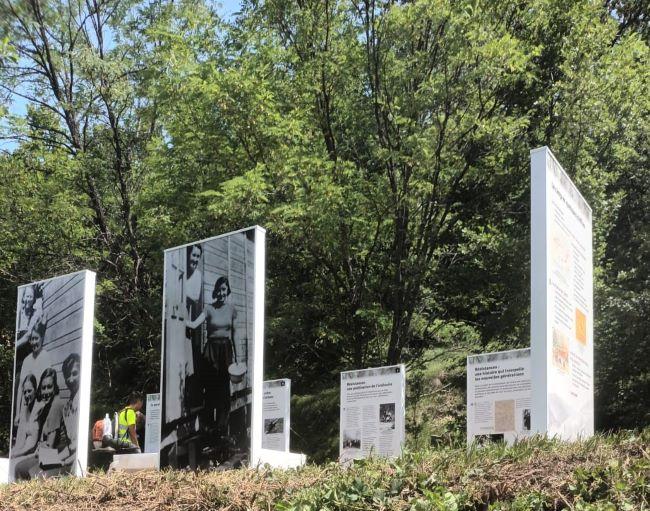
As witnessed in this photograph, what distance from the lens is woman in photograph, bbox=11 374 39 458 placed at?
1210 cm

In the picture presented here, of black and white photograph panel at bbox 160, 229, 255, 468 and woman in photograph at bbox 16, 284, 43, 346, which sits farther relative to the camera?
woman in photograph at bbox 16, 284, 43, 346

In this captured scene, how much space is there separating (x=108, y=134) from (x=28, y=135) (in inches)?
111

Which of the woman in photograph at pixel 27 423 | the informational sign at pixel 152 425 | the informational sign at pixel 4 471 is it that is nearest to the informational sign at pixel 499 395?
the woman in photograph at pixel 27 423

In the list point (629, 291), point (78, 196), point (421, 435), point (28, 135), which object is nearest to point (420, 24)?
point (629, 291)

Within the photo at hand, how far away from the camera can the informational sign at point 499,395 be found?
37.2 feet

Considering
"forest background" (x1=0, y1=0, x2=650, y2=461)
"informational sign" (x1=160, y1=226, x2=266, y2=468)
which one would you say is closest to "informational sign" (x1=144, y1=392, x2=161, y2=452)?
"forest background" (x1=0, y1=0, x2=650, y2=461)

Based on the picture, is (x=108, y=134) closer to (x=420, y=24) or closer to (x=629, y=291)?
(x=420, y=24)

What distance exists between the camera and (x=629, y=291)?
1673 centimetres

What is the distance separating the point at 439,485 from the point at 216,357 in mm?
5444

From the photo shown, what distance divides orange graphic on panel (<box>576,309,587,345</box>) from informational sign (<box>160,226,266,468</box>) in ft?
12.0

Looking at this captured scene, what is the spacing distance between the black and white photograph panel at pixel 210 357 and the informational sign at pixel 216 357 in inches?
0.5

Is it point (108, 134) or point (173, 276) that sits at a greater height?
point (108, 134)

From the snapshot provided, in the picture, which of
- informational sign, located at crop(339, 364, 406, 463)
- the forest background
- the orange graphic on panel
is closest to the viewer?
the orange graphic on panel

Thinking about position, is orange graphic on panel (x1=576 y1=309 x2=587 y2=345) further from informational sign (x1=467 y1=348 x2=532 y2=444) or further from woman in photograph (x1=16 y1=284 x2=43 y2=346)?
woman in photograph (x1=16 y1=284 x2=43 y2=346)
